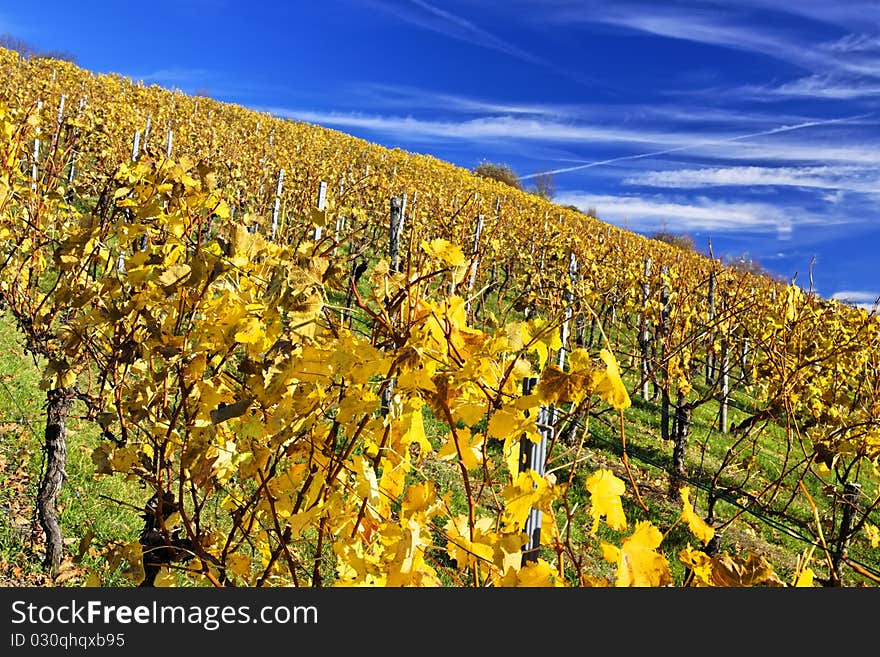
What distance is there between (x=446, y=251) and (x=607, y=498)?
0.58 meters

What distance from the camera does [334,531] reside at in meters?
1.40

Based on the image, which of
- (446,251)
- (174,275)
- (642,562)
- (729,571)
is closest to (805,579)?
(729,571)

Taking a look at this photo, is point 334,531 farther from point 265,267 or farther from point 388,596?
point 265,267

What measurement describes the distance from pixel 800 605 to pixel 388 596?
0.74m

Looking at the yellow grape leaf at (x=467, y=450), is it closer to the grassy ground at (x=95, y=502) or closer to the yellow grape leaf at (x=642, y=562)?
the yellow grape leaf at (x=642, y=562)

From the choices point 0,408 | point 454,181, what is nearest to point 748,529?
point 0,408

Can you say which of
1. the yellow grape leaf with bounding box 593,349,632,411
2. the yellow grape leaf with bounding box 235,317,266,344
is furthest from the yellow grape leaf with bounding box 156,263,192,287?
the yellow grape leaf with bounding box 593,349,632,411

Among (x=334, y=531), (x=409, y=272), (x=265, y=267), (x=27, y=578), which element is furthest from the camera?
(x=27, y=578)

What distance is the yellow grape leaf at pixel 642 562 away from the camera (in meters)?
1.10

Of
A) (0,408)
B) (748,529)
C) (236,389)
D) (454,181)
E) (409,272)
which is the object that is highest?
(454,181)

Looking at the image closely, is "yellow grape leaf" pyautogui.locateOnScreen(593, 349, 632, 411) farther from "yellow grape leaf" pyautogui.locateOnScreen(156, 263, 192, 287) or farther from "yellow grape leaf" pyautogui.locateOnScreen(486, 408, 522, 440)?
"yellow grape leaf" pyautogui.locateOnScreen(156, 263, 192, 287)

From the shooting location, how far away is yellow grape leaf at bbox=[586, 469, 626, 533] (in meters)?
1.11

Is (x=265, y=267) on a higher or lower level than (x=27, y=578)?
higher

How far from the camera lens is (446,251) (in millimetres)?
1271
